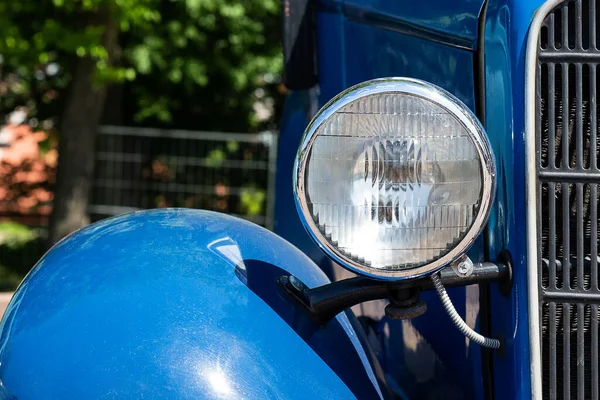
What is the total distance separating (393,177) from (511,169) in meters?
0.24

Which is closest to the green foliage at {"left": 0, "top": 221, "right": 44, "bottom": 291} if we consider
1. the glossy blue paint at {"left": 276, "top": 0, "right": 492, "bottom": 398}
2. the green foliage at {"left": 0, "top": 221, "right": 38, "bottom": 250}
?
the green foliage at {"left": 0, "top": 221, "right": 38, "bottom": 250}

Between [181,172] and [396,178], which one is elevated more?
[181,172]

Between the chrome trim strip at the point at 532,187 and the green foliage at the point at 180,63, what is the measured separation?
609 cm

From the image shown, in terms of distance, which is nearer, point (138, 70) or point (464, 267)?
point (464, 267)

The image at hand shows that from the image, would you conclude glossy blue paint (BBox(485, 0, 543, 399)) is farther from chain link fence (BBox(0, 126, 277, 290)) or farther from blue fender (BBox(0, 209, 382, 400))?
chain link fence (BBox(0, 126, 277, 290))

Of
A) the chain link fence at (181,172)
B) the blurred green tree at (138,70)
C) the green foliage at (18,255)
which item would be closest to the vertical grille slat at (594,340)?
the blurred green tree at (138,70)

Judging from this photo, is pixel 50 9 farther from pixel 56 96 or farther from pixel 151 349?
pixel 151 349

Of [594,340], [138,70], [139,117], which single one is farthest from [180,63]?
[594,340]

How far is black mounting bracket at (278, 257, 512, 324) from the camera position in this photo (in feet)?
4.61

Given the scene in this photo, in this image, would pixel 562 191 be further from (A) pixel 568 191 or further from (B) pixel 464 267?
(B) pixel 464 267

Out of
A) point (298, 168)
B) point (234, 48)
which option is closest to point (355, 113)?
point (298, 168)

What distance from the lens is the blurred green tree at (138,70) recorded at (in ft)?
24.1

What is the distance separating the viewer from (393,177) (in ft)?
4.37

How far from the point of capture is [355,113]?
134 cm
